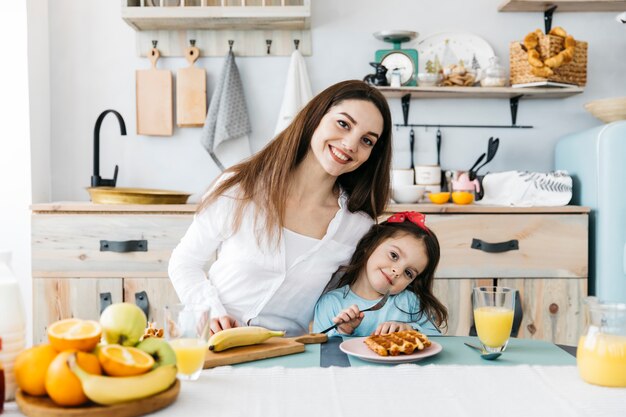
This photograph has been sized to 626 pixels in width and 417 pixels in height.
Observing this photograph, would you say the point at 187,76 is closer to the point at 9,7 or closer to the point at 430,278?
the point at 9,7

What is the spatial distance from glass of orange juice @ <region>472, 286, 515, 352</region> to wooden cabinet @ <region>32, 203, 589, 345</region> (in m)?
1.37

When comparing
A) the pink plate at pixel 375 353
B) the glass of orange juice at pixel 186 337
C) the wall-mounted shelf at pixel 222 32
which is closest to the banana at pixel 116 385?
the glass of orange juice at pixel 186 337

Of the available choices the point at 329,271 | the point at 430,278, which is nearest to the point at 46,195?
the point at 329,271

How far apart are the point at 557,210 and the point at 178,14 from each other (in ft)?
6.08

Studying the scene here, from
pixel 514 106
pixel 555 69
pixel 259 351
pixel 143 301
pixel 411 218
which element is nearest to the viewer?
pixel 259 351

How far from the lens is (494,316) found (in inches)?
49.2

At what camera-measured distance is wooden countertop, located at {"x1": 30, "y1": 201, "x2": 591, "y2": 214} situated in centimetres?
265

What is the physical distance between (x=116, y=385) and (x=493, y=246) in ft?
6.79

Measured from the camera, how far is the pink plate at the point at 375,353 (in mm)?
1198

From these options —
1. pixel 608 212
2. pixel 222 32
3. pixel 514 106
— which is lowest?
pixel 608 212

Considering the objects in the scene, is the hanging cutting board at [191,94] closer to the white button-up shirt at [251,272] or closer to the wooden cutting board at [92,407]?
the white button-up shirt at [251,272]

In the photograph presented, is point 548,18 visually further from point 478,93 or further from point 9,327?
point 9,327

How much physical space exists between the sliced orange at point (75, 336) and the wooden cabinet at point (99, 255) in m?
1.72

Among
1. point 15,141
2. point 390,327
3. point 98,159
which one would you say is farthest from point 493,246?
point 15,141
